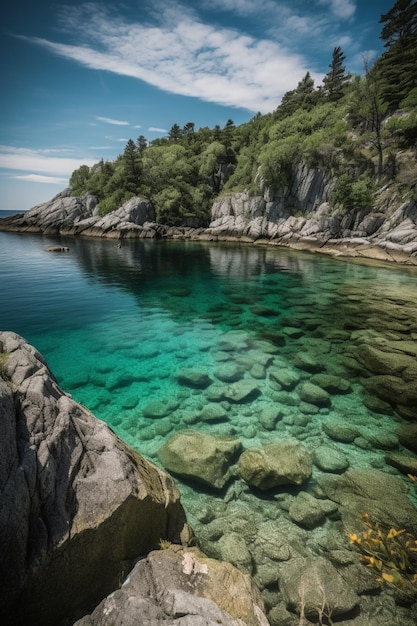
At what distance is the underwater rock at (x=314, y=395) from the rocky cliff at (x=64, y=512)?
6.58 metres

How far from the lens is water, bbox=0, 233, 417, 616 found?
8.61m

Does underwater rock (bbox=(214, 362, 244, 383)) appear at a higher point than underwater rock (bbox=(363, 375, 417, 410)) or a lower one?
lower

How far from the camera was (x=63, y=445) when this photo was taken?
3.95m

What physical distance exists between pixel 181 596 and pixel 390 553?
4.19 metres

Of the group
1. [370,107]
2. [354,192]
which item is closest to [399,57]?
[370,107]

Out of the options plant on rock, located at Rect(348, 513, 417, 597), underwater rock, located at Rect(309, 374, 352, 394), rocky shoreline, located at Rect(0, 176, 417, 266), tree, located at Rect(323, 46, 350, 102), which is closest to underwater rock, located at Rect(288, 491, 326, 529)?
plant on rock, located at Rect(348, 513, 417, 597)

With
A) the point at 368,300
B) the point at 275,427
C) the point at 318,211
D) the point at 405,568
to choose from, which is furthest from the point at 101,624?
the point at 318,211

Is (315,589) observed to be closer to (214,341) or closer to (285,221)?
(214,341)

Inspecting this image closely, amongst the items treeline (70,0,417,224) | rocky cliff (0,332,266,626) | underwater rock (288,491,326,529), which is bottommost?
underwater rock (288,491,326,529)

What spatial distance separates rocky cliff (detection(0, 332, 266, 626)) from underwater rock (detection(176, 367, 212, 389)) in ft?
20.7

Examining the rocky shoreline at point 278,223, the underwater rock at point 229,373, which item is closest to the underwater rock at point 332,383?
the underwater rock at point 229,373

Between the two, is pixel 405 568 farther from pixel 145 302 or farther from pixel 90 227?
pixel 90 227

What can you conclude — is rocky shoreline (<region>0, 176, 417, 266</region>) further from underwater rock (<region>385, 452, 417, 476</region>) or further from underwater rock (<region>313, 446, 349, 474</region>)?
underwater rock (<region>313, 446, 349, 474</region>)

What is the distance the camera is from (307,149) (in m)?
56.2
